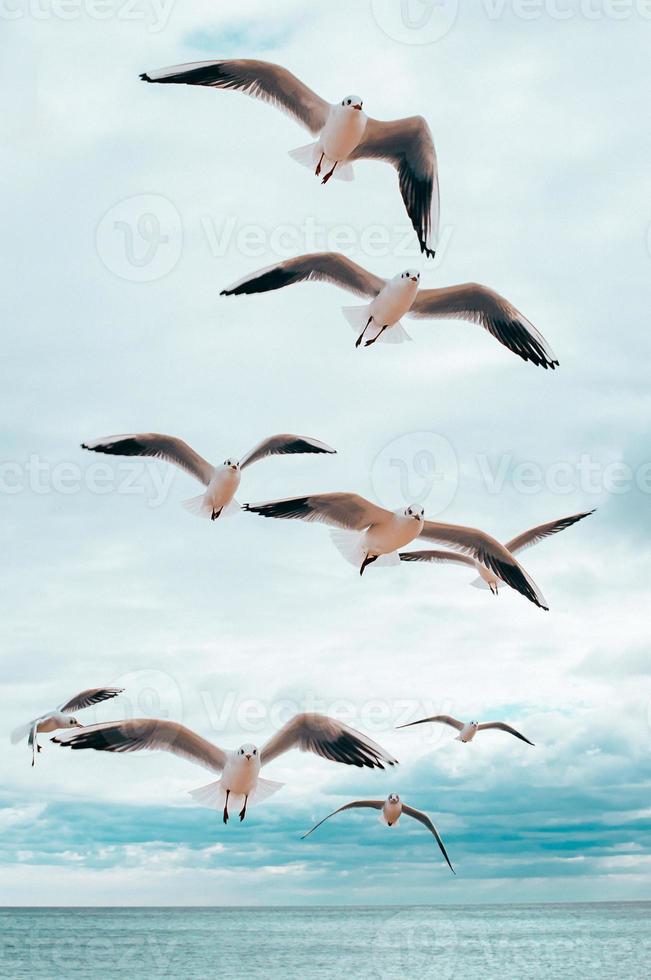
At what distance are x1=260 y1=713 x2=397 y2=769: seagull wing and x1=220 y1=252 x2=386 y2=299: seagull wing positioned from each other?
172 inches

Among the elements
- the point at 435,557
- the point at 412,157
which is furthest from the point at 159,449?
the point at 412,157

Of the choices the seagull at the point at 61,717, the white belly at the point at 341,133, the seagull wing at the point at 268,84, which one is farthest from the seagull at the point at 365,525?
the seagull at the point at 61,717

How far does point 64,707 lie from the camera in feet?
57.9

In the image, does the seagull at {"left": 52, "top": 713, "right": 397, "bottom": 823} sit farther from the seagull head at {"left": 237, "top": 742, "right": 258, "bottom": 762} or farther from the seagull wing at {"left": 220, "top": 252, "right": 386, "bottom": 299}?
the seagull wing at {"left": 220, "top": 252, "right": 386, "bottom": 299}

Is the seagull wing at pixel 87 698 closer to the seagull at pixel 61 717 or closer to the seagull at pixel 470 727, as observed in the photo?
the seagull at pixel 61 717

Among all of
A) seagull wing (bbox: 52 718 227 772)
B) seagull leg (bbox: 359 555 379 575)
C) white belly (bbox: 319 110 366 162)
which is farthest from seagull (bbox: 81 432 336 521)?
white belly (bbox: 319 110 366 162)

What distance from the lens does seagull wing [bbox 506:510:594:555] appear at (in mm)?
17094

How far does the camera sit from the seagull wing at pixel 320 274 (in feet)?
42.4

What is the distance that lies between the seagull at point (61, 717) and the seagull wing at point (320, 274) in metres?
7.13

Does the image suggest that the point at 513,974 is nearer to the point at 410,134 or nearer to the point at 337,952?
the point at 337,952

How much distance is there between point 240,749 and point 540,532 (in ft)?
21.3

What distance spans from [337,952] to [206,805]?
50369 millimetres

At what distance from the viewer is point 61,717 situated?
18.9 meters

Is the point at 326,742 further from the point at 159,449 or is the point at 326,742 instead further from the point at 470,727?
the point at 470,727
